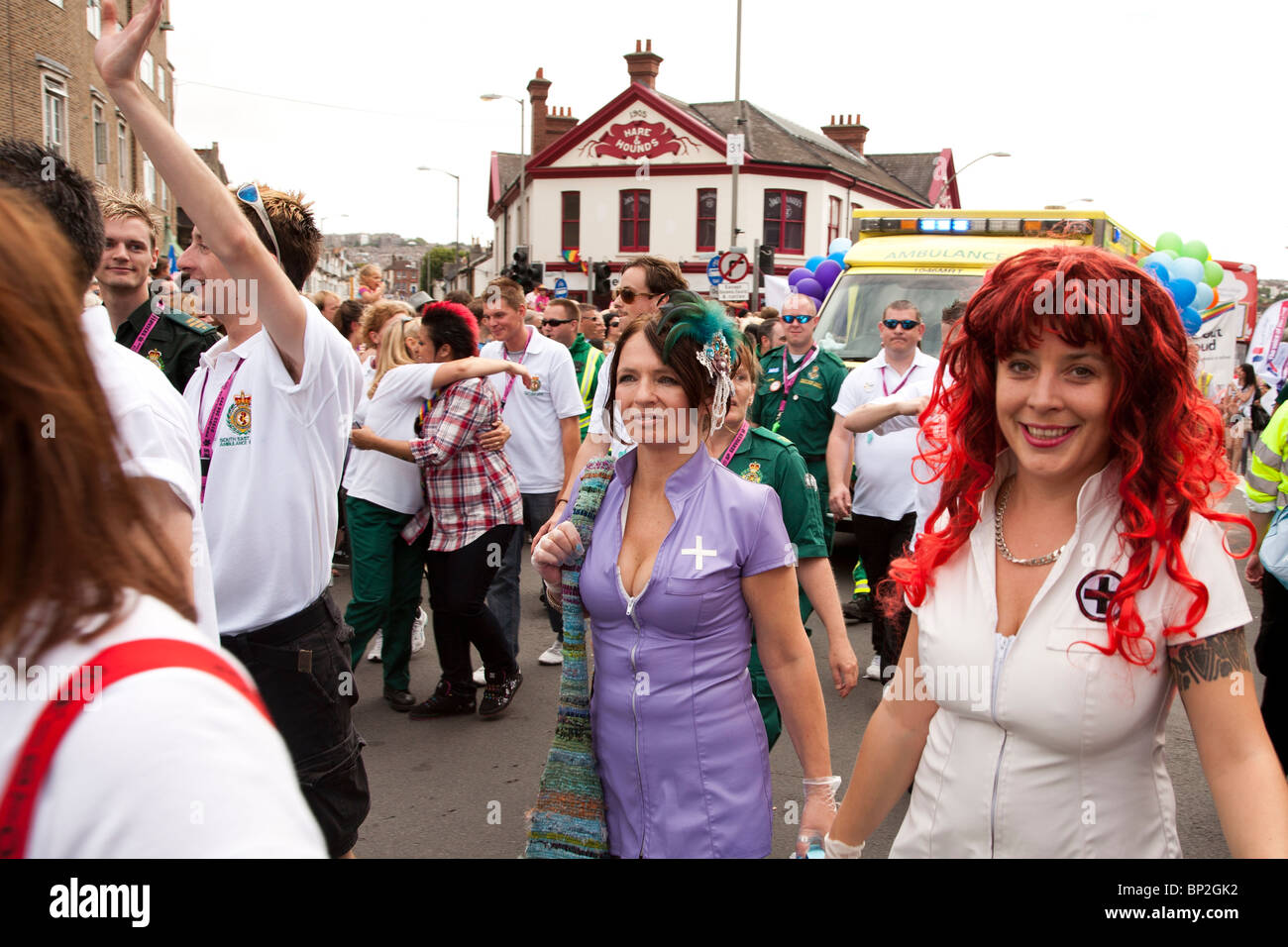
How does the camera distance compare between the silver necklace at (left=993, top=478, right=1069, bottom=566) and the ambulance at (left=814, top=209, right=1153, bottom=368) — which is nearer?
the silver necklace at (left=993, top=478, right=1069, bottom=566)

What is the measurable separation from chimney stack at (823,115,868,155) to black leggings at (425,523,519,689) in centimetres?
4871

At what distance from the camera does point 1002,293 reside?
6.92 ft

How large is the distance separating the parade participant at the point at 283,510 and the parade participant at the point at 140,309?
0.90 meters

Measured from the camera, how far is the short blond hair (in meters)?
3.89

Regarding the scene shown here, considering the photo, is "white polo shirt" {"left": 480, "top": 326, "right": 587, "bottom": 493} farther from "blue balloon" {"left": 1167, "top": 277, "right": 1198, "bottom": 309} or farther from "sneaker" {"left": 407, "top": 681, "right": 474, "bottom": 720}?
"blue balloon" {"left": 1167, "top": 277, "right": 1198, "bottom": 309}

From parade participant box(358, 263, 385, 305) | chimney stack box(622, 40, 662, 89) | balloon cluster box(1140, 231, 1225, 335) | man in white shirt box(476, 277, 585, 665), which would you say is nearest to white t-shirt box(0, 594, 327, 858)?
man in white shirt box(476, 277, 585, 665)

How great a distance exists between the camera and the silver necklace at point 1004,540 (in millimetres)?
2078

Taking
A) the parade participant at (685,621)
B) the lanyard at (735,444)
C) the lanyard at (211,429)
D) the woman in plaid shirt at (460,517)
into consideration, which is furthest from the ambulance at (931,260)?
the lanyard at (211,429)

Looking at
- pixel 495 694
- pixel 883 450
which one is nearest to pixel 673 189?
pixel 883 450

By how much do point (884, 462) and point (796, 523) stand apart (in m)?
2.56
